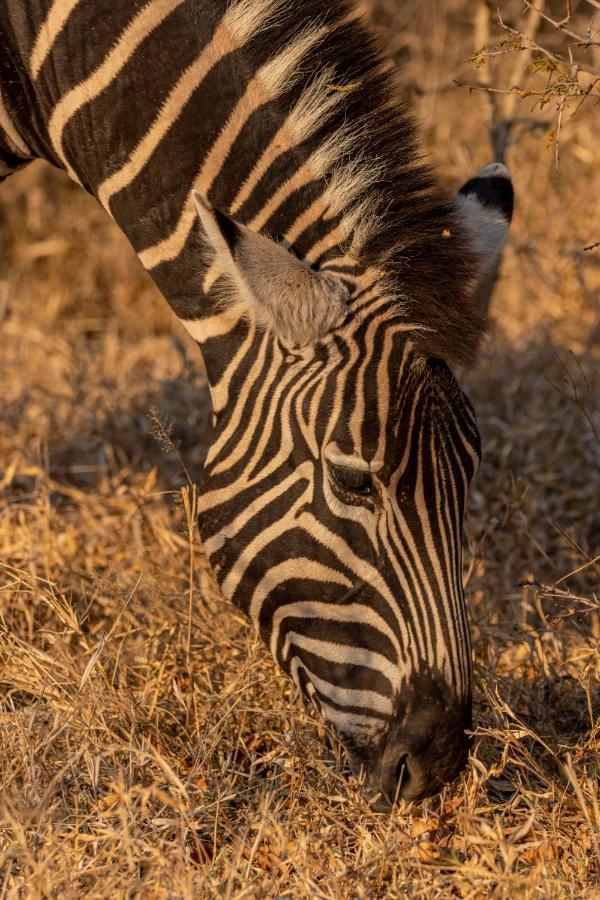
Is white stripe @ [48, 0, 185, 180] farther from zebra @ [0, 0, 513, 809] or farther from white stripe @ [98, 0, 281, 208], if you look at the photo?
white stripe @ [98, 0, 281, 208]

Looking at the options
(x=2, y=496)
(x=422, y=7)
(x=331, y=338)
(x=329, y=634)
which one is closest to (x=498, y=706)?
(x=329, y=634)

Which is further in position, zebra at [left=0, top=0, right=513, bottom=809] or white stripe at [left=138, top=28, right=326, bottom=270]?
white stripe at [left=138, top=28, right=326, bottom=270]

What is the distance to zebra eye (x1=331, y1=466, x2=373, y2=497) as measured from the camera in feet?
9.65

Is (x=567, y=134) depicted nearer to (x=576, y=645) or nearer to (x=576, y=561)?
(x=576, y=561)

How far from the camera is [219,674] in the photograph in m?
3.99

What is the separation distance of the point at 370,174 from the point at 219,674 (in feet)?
6.29

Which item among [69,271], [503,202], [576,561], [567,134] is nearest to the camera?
[503,202]

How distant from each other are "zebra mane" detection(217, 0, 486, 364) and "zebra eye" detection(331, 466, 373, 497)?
1.30ft

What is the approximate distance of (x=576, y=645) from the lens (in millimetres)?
4148

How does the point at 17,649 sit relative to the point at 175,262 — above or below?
below

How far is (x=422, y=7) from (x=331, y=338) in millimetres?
7334

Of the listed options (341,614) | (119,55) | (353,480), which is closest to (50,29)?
(119,55)

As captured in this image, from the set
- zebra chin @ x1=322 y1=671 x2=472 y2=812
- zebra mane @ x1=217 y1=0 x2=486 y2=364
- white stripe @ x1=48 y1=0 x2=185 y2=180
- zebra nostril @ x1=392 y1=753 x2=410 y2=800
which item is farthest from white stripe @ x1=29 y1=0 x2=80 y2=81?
zebra nostril @ x1=392 y1=753 x2=410 y2=800

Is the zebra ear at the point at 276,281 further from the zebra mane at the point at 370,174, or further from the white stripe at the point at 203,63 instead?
the white stripe at the point at 203,63
